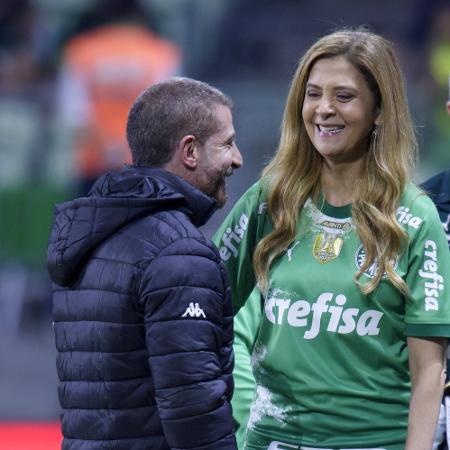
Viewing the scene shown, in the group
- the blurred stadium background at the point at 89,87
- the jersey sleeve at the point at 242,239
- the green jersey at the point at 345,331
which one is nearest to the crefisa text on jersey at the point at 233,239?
the jersey sleeve at the point at 242,239

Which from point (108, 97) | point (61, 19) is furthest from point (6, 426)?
point (61, 19)

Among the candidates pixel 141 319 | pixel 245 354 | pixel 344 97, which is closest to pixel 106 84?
pixel 245 354

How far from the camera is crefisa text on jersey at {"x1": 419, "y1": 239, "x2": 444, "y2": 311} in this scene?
97.7 inches

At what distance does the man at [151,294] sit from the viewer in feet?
7.57

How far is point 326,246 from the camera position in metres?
2.59

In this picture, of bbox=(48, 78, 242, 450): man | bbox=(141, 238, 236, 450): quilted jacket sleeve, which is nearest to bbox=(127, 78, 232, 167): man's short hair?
bbox=(48, 78, 242, 450): man

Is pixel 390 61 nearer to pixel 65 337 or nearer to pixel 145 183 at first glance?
pixel 145 183

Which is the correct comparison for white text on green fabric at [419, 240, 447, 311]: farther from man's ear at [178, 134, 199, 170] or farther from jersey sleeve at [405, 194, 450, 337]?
man's ear at [178, 134, 199, 170]

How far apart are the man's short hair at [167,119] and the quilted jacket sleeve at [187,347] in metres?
0.22

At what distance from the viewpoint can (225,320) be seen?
95.7 inches

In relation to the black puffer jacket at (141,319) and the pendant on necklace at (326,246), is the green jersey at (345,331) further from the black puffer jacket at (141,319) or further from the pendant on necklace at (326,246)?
the black puffer jacket at (141,319)

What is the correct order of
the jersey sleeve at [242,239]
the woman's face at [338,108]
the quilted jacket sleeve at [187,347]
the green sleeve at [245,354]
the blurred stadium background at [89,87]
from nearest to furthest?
the quilted jacket sleeve at [187,347]
the woman's face at [338,108]
the jersey sleeve at [242,239]
the green sleeve at [245,354]
the blurred stadium background at [89,87]

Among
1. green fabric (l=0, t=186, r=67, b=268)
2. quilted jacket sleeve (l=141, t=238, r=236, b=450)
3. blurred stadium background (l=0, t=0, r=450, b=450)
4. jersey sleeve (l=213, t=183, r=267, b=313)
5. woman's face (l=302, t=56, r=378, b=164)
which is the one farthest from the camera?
green fabric (l=0, t=186, r=67, b=268)

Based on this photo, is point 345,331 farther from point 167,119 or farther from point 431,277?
point 167,119
